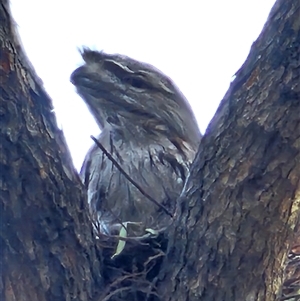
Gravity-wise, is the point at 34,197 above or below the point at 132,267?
above

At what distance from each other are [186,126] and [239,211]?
0.85m

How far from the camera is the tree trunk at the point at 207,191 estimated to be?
48.6 inches

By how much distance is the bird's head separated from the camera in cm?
203

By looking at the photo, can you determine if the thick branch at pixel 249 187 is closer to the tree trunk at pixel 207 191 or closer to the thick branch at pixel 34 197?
the tree trunk at pixel 207 191

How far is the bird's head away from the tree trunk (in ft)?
2.30

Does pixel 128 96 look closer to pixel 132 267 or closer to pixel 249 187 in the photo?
pixel 132 267

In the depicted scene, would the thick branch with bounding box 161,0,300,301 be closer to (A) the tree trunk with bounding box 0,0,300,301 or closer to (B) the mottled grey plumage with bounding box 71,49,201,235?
(A) the tree trunk with bounding box 0,0,300,301

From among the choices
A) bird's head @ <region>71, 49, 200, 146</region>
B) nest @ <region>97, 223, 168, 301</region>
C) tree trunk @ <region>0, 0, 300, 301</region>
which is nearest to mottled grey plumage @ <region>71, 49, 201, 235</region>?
bird's head @ <region>71, 49, 200, 146</region>

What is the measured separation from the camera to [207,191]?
52.7 inches

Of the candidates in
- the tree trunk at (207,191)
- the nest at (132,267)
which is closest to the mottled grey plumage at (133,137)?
the nest at (132,267)

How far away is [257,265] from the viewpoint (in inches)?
51.9

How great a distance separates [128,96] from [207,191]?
770mm

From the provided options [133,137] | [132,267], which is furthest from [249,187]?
[133,137]

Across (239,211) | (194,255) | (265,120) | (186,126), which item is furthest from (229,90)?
(186,126)
